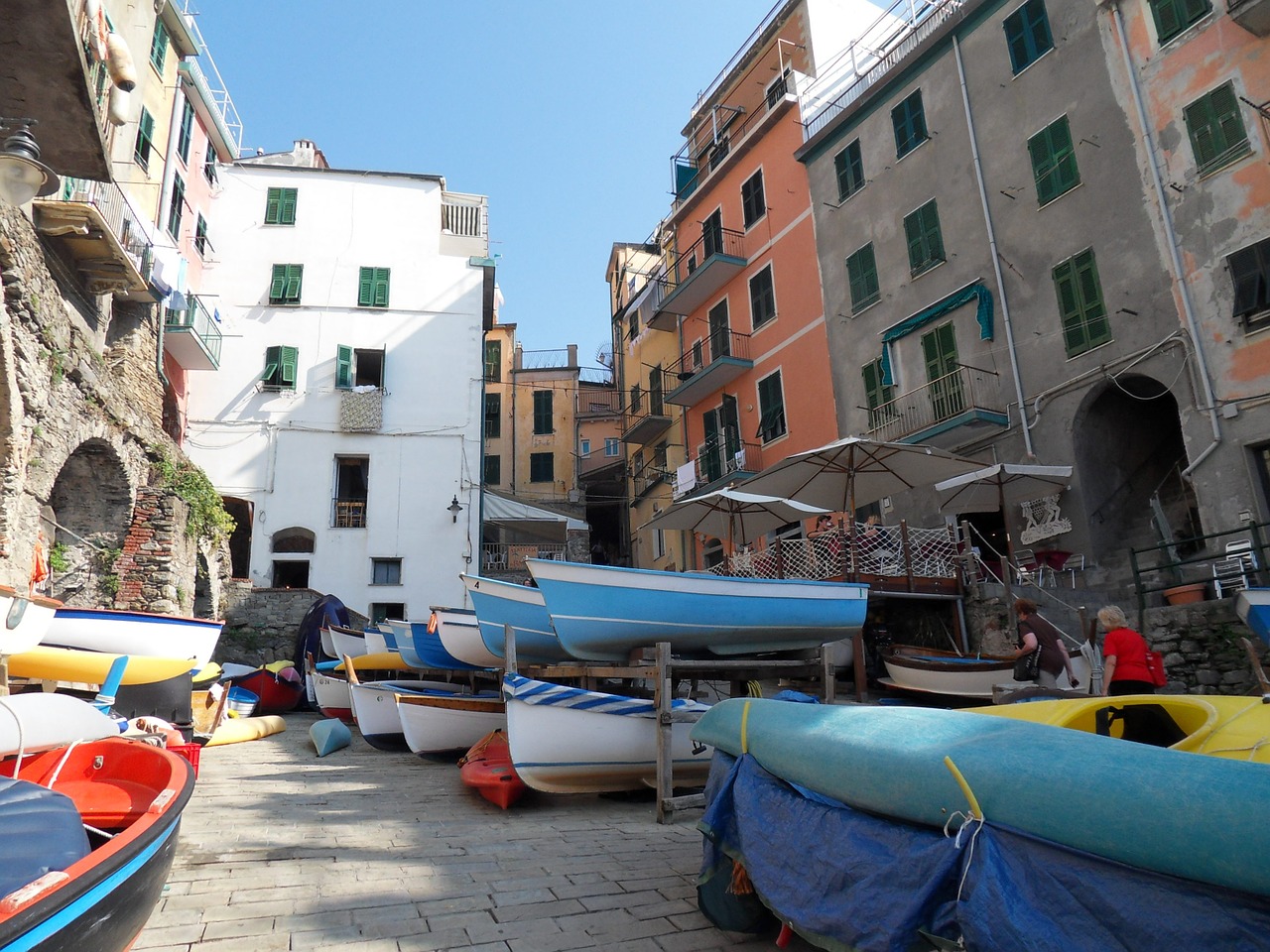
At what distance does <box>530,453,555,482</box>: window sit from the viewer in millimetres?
32344

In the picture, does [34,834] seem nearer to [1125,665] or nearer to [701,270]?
[1125,665]

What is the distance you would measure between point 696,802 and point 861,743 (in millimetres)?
3819

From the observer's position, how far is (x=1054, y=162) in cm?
1384

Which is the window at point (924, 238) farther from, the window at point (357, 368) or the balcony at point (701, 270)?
the window at point (357, 368)

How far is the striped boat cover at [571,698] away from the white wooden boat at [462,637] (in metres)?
4.85

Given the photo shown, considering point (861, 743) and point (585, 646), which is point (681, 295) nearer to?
point (585, 646)

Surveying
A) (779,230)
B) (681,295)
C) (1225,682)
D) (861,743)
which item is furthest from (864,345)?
(861,743)

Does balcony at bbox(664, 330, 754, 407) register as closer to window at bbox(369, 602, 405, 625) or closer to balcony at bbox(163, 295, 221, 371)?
window at bbox(369, 602, 405, 625)

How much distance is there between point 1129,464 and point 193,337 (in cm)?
1987

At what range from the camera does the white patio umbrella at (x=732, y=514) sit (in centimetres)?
1241

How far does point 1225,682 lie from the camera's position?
8.75m

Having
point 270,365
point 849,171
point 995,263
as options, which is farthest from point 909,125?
point 270,365

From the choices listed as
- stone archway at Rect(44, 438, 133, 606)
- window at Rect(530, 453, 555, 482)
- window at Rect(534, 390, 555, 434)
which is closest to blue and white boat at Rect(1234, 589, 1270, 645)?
stone archway at Rect(44, 438, 133, 606)

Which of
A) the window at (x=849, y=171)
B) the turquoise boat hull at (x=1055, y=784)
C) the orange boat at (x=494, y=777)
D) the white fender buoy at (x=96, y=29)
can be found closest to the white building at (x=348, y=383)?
the window at (x=849, y=171)
